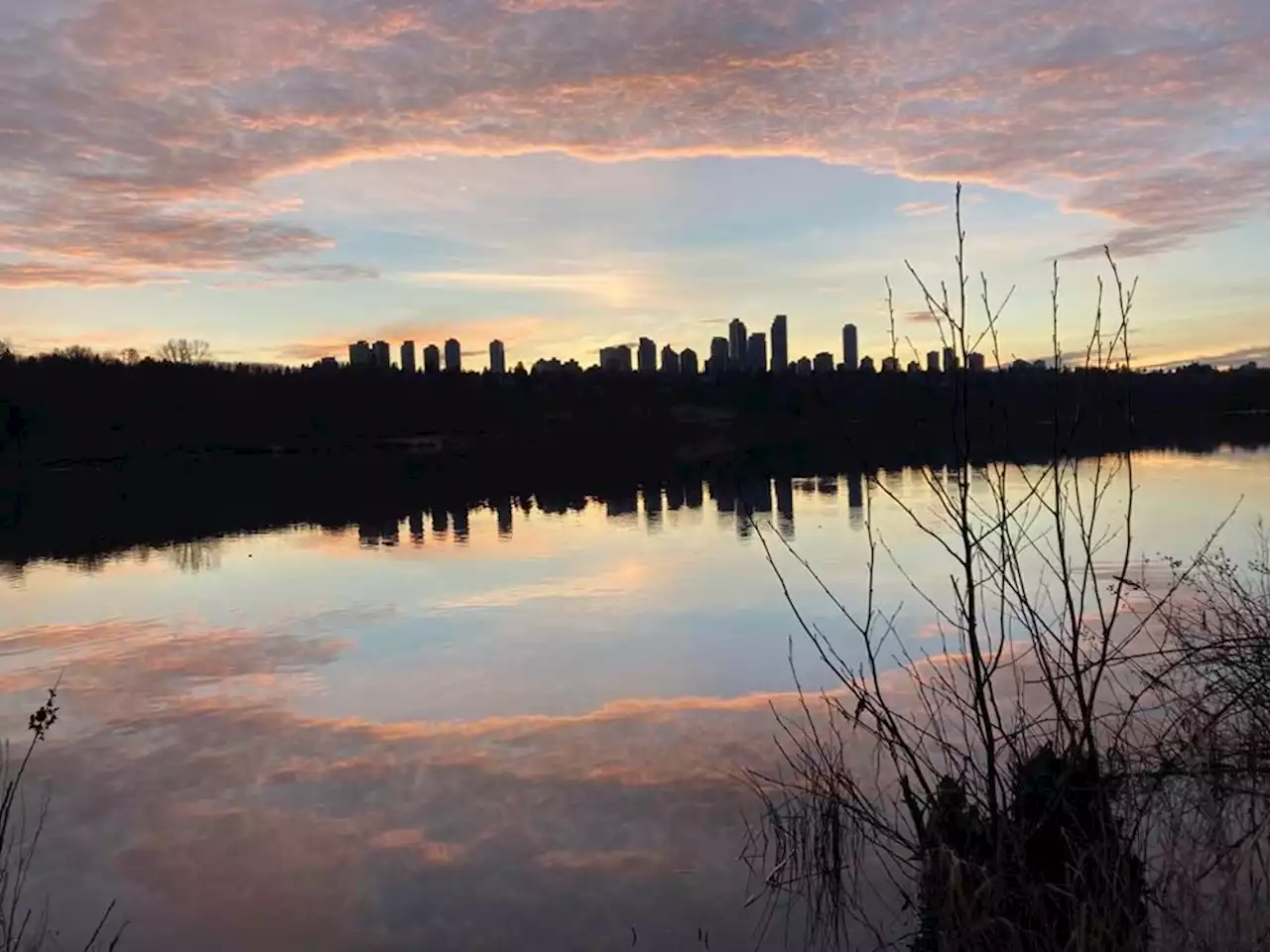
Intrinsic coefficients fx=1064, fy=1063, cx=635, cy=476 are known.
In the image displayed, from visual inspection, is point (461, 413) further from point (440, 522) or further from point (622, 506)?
point (440, 522)

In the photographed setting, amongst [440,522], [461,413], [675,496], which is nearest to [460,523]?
[440,522]

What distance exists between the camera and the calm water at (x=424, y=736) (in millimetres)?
5668

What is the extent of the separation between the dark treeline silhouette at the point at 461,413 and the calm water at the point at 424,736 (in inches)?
1354

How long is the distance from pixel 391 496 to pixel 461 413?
2119 inches

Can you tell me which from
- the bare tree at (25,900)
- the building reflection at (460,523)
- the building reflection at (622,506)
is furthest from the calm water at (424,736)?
the building reflection at (622,506)

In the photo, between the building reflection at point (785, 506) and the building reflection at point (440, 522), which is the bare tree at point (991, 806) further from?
the building reflection at point (440, 522)

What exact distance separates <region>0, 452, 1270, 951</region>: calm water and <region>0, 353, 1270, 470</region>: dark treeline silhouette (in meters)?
34.4

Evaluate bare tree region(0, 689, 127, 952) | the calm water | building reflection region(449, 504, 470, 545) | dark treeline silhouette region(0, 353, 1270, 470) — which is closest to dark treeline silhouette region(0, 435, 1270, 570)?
building reflection region(449, 504, 470, 545)

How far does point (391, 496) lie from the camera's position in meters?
36.4

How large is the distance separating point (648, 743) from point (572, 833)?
5.78ft

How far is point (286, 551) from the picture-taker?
22.4 metres

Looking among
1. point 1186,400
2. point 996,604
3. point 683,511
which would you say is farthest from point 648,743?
point 1186,400

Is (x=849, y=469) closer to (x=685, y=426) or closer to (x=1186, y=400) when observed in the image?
(x=685, y=426)

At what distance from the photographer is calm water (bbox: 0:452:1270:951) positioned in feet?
18.6
